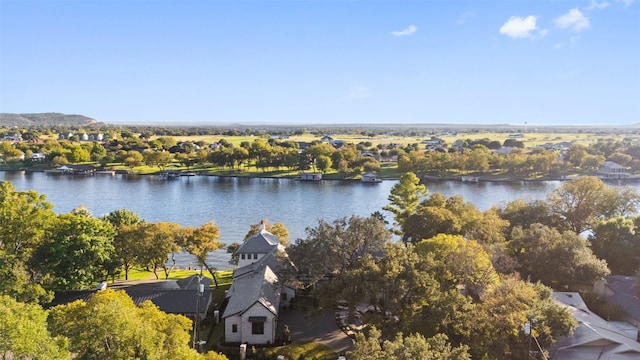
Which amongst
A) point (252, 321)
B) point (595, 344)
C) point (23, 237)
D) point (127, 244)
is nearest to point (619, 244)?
point (595, 344)

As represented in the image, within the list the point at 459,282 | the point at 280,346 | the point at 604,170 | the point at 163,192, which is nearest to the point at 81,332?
the point at 280,346

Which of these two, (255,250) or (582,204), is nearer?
(255,250)

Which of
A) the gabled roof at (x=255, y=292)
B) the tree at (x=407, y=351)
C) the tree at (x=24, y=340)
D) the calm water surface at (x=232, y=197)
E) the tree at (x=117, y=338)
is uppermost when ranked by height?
the tree at (x=24, y=340)

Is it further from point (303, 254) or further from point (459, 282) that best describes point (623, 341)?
point (303, 254)

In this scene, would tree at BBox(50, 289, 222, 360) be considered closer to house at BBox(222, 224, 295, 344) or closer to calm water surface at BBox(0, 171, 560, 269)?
house at BBox(222, 224, 295, 344)

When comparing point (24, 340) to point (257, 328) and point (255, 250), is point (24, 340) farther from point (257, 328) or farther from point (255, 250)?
point (255, 250)

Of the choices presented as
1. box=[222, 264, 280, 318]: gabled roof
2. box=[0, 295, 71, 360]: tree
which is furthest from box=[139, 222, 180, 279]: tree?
box=[0, 295, 71, 360]: tree

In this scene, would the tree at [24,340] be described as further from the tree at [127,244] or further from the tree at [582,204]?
the tree at [582,204]

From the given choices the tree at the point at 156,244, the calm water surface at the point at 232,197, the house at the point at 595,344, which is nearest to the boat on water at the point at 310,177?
the calm water surface at the point at 232,197
